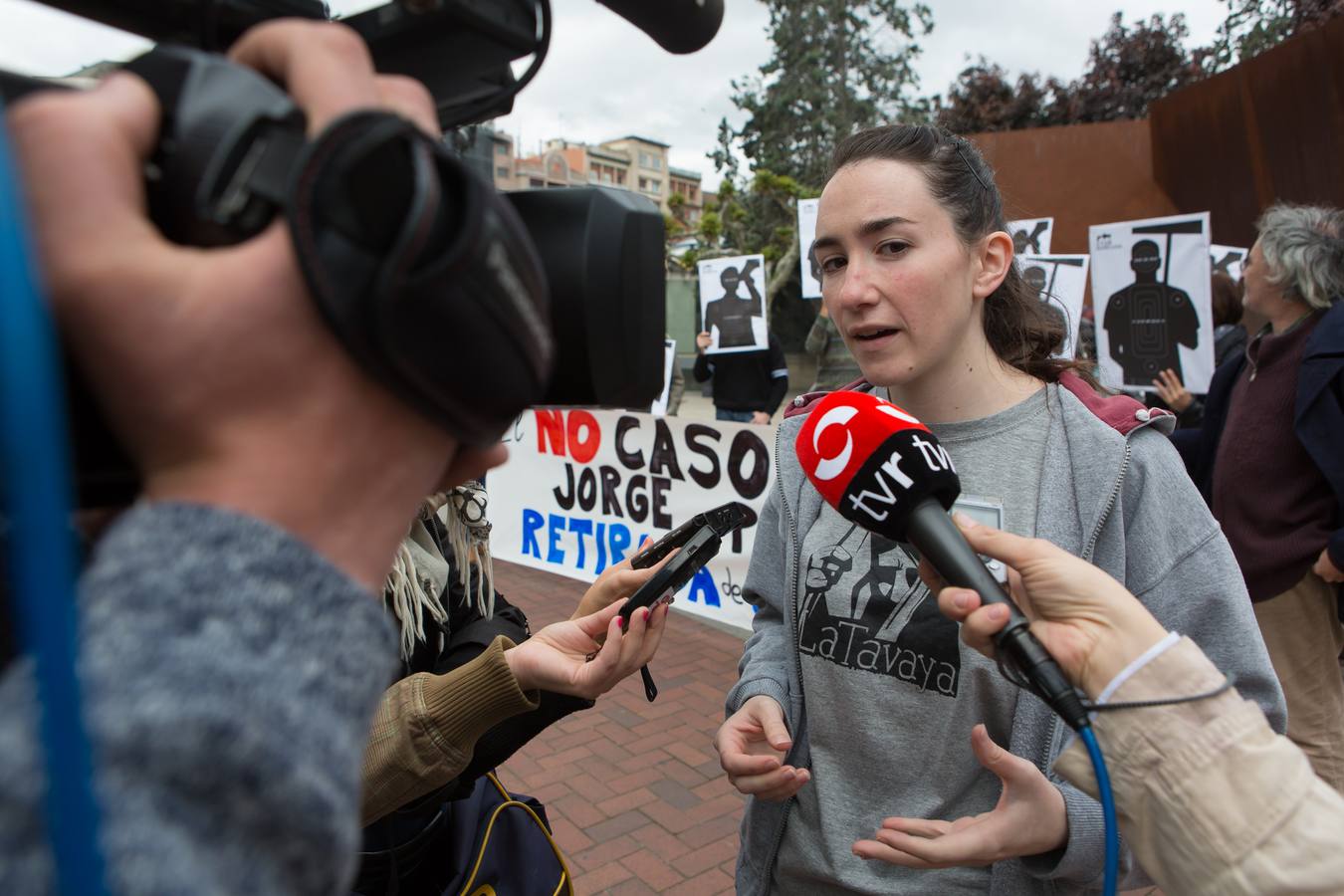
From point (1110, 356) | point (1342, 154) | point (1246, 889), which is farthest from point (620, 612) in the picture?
point (1342, 154)

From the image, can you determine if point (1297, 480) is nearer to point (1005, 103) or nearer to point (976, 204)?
point (976, 204)

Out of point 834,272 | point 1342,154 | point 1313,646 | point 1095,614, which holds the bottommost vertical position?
point 1313,646

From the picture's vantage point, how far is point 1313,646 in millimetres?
3207

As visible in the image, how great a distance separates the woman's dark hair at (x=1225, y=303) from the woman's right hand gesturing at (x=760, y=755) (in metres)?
5.07

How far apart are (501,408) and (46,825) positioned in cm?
32

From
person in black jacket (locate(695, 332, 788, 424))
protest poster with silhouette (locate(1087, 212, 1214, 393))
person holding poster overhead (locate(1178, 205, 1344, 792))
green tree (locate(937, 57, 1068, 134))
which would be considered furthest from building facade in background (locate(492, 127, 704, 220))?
person holding poster overhead (locate(1178, 205, 1344, 792))

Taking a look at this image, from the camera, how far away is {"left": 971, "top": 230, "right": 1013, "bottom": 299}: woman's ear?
174cm

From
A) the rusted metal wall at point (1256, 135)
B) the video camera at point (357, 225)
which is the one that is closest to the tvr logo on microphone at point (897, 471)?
the video camera at point (357, 225)

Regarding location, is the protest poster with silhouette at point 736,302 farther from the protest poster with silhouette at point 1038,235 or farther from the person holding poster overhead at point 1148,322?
the person holding poster overhead at point 1148,322

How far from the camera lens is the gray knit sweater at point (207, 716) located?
1.37 ft

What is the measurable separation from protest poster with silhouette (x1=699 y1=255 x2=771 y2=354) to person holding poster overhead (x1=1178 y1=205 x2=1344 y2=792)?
434 centimetres

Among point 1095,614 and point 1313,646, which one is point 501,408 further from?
point 1313,646

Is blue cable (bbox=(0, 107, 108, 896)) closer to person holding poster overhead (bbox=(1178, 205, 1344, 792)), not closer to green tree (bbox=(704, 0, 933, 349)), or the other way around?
person holding poster overhead (bbox=(1178, 205, 1344, 792))

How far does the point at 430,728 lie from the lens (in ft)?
4.50
